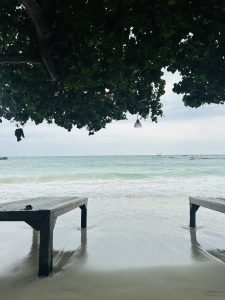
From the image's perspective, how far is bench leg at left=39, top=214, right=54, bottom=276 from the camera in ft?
15.2

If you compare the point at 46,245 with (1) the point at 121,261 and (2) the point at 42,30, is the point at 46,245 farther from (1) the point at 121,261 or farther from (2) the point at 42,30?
(2) the point at 42,30

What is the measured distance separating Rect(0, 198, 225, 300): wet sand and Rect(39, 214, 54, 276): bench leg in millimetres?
147

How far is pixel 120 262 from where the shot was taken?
571 cm

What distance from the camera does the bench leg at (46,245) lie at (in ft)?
15.2

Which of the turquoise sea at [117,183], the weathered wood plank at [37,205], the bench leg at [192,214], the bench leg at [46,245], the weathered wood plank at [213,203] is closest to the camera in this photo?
the bench leg at [46,245]

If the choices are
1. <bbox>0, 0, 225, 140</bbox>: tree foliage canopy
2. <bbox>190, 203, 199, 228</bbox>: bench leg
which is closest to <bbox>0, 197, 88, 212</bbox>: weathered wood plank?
<bbox>0, 0, 225, 140</bbox>: tree foliage canopy

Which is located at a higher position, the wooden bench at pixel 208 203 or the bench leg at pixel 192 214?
the wooden bench at pixel 208 203

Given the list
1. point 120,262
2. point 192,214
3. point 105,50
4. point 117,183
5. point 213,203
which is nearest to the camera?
point 105,50

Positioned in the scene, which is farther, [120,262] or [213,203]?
[213,203]

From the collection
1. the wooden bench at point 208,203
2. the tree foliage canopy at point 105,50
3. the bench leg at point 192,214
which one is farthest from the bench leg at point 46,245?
the bench leg at point 192,214

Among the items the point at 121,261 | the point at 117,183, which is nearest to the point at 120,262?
the point at 121,261

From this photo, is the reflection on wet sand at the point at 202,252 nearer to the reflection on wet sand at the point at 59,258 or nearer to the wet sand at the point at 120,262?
the wet sand at the point at 120,262

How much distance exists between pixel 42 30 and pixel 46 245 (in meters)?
3.05

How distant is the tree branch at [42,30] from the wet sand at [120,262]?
10.9ft
